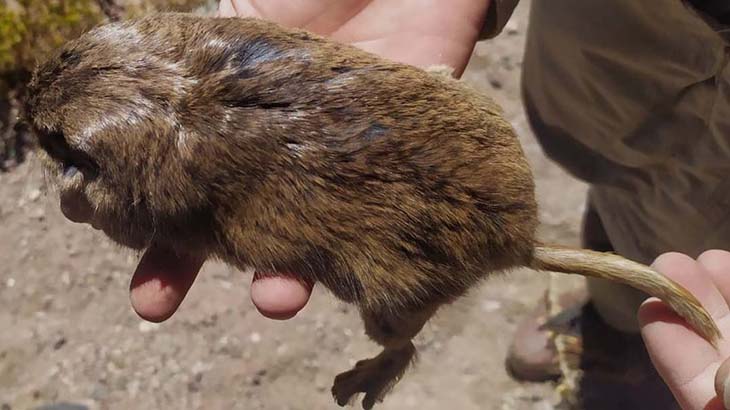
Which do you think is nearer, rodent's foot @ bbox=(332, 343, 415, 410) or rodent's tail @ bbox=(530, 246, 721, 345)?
rodent's tail @ bbox=(530, 246, 721, 345)

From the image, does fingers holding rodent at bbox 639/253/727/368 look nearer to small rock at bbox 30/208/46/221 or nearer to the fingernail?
the fingernail

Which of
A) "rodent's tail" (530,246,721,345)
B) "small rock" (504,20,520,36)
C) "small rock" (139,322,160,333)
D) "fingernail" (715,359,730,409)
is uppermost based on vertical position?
"fingernail" (715,359,730,409)

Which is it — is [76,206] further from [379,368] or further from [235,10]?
[379,368]

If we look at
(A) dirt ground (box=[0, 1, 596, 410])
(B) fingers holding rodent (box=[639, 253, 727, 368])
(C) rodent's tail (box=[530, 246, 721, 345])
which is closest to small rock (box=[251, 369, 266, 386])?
(A) dirt ground (box=[0, 1, 596, 410])

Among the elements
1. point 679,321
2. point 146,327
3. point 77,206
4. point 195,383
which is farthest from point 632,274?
point 146,327

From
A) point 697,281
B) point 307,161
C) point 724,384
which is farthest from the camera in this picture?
point 697,281

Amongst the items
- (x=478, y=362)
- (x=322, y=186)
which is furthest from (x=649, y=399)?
(x=322, y=186)

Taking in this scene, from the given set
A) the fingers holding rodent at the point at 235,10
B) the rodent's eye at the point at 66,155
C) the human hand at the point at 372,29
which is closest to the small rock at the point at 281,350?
the human hand at the point at 372,29
